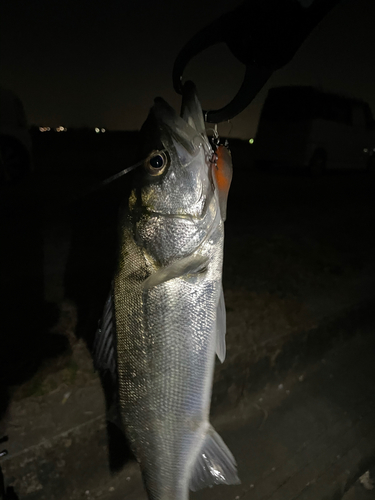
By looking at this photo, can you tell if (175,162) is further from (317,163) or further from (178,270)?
(317,163)

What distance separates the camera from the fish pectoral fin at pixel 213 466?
143cm

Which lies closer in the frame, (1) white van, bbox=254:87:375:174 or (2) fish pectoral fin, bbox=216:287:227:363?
(2) fish pectoral fin, bbox=216:287:227:363

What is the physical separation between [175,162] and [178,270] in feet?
1.28

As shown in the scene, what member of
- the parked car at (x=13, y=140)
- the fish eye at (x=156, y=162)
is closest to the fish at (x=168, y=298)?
the fish eye at (x=156, y=162)

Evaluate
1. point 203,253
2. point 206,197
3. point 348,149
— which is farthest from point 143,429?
point 348,149

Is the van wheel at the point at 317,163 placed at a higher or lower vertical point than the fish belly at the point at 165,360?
higher

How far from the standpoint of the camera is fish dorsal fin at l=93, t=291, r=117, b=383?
135cm

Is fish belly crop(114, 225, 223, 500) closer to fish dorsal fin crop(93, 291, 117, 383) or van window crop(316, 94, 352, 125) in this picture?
fish dorsal fin crop(93, 291, 117, 383)

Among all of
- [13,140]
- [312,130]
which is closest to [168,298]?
[13,140]

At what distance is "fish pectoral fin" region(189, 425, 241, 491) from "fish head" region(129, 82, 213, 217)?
0.94 meters

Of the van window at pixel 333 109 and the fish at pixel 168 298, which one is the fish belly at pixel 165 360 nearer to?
the fish at pixel 168 298

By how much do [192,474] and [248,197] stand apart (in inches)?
276

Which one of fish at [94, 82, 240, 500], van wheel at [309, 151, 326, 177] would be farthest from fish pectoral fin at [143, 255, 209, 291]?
van wheel at [309, 151, 326, 177]

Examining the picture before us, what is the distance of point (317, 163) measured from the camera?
37.2ft
